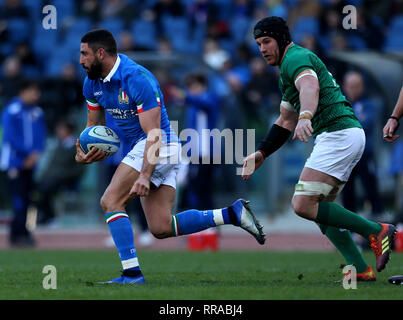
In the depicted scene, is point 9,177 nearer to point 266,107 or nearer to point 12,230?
point 12,230

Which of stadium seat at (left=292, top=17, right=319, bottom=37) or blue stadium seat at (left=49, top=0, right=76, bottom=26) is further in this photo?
blue stadium seat at (left=49, top=0, right=76, bottom=26)

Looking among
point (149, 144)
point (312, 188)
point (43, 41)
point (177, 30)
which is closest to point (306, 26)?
point (177, 30)

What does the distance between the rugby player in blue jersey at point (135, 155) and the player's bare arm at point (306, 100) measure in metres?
1.25

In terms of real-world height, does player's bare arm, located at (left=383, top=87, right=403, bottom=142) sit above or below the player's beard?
below

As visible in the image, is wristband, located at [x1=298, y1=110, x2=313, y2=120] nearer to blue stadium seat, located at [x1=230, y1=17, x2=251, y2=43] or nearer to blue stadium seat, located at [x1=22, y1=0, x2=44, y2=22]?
blue stadium seat, located at [x1=230, y1=17, x2=251, y2=43]

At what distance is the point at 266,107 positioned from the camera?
1691cm

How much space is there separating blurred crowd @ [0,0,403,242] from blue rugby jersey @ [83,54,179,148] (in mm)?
7777

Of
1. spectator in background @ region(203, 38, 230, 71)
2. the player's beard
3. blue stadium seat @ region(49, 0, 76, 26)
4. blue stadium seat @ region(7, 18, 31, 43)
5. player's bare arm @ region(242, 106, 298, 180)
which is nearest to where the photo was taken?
the player's beard

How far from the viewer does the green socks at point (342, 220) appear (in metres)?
7.54

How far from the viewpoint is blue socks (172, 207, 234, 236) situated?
796 cm

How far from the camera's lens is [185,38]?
2119cm

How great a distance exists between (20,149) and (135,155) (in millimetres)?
6614

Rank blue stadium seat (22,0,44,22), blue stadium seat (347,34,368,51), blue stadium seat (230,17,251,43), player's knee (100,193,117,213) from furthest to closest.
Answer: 1. blue stadium seat (22,0,44,22)
2. blue stadium seat (230,17,251,43)
3. blue stadium seat (347,34,368,51)
4. player's knee (100,193,117,213)

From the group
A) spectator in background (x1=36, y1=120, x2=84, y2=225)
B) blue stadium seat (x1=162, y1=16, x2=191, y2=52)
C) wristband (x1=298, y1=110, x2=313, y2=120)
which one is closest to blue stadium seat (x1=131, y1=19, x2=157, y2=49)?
blue stadium seat (x1=162, y1=16, x2=191, y2=52)
